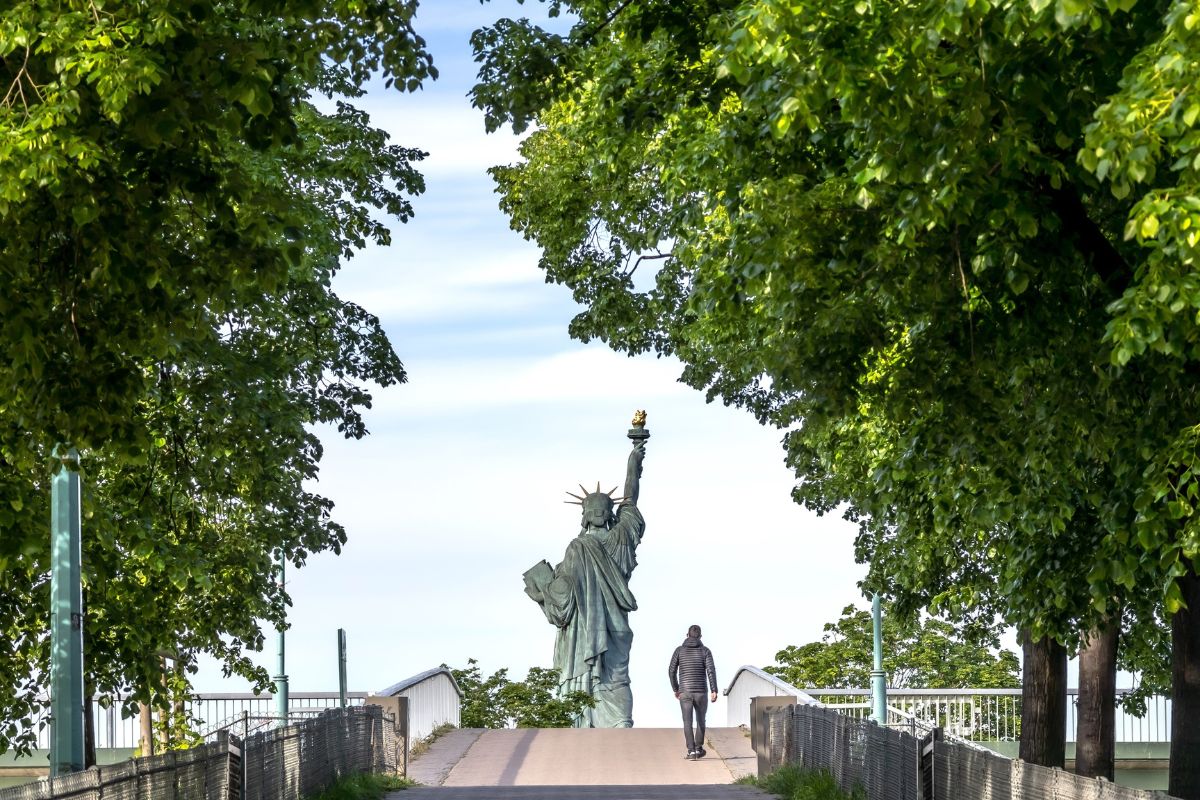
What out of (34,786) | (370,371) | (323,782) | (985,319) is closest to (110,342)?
(34,786)

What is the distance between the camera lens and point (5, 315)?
1052cm

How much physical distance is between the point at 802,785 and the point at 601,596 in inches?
778

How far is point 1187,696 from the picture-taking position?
534 inches

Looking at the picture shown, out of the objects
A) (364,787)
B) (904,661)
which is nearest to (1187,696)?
(364,787)

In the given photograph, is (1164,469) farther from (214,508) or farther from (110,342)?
(214,508)

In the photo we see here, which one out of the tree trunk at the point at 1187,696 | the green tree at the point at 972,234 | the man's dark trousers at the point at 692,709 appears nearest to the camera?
the green tree at the point at 972,234

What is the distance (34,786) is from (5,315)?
281 centimetres

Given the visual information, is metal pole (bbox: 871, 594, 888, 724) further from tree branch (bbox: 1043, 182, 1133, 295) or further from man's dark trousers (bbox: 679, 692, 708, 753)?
tree branch (bbox: 1043, 182, 1133, 295)

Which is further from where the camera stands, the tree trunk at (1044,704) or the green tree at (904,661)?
the green tree at (904,661)

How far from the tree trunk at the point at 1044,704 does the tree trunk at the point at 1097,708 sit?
0.39 meters

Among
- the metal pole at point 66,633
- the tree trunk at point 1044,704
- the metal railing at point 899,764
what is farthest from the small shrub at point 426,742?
the metal pole at point 66,633

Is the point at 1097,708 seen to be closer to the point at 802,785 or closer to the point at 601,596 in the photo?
the point at 802,785

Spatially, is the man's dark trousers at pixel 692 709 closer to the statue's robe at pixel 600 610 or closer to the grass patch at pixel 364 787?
the grass patch at pixel 364 787

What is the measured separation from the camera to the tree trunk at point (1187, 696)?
1345cm
